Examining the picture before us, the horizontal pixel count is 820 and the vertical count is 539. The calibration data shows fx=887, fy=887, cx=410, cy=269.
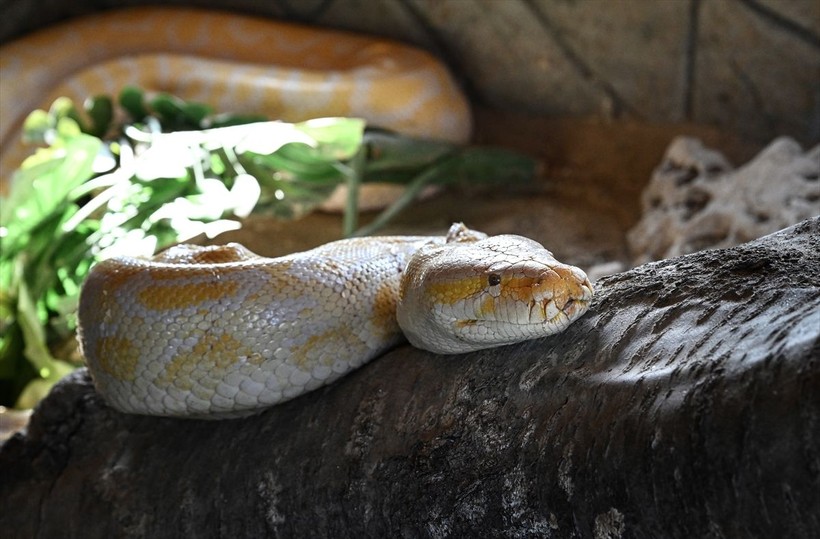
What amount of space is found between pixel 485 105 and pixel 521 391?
4.21m

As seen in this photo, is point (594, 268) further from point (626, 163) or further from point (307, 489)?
point (307, 489)

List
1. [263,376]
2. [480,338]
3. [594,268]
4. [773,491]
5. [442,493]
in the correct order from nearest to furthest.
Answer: [773,491]
[442,493]
[480,338]
[263,376]
[594,268]

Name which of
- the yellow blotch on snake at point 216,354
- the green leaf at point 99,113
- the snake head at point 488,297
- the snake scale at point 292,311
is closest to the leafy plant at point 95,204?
the green leaf at point 99,113

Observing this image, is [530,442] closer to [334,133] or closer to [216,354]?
[216,354]

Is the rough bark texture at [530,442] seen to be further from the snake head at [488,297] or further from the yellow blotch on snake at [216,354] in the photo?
the yellow blotch on snake at [216,354]

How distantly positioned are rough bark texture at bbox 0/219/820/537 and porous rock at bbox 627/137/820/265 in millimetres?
1666

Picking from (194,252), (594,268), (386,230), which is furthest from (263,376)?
(386,230)

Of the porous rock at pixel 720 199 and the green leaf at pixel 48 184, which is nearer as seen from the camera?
the green leaf at pixel 48 184

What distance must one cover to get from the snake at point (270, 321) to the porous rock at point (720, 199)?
63.6 inches

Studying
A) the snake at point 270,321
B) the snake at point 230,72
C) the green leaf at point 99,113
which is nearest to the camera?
the snake at point 270,321

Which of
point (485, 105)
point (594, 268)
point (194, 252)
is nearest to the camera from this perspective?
point (194, 252)

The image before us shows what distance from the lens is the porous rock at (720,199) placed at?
11.1 feet

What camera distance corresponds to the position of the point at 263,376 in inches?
81.4

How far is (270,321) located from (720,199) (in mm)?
2345
